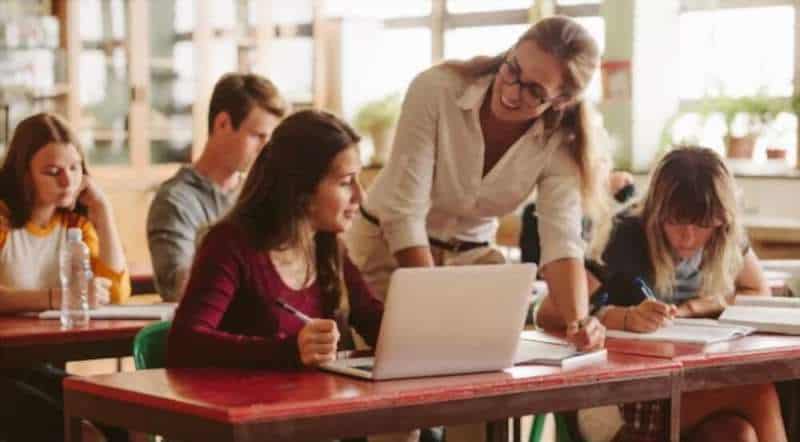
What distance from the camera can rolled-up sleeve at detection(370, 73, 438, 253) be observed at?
9.96ft

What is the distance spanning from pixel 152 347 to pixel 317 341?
1.66 ft

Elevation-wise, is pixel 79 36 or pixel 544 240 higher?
pixel 79 36

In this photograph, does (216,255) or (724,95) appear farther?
(724,95)

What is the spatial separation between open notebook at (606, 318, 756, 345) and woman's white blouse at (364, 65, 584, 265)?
278mm

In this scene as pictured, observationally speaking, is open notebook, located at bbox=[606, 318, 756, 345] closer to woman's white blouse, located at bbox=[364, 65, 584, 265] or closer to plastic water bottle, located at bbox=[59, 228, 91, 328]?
woman's white blouse, located at bbox=[364, 65, 584, 265]

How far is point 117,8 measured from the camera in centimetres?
664

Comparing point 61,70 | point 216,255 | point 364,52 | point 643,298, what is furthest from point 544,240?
point 364,52

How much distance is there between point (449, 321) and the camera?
221 centimetres

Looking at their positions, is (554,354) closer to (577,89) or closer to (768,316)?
(577,89)

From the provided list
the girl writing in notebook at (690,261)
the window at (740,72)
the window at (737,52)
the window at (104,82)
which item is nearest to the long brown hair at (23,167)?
the girl writing in notebook at (690,261)

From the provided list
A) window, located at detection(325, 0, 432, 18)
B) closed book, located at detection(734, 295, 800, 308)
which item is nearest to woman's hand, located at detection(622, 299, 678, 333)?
closed book, located at detection(734, 295, 800, 308)

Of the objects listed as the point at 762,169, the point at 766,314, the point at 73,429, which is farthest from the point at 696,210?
the point at 762,169

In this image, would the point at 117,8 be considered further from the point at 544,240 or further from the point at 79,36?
the point at 544,240

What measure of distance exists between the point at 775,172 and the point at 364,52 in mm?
2497
